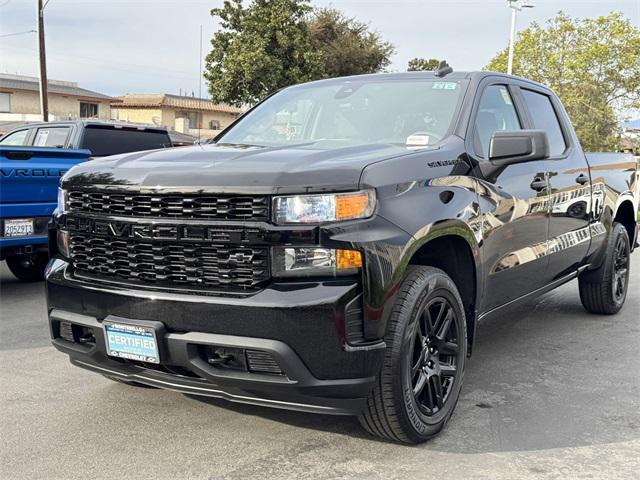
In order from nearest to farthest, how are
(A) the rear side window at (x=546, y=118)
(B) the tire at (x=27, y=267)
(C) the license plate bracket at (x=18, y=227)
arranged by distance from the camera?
(A) the rear side window at (x=546, y=118), (C) the license plate bracket at (x=18, y=227), (B) the tire at (x=27, y=267)

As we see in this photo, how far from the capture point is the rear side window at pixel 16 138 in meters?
9.79

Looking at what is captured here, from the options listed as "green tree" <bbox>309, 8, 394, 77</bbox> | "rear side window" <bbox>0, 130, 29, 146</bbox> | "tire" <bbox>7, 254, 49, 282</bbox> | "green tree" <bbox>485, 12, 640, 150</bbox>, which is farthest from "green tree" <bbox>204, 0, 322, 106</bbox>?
"tire" <bbox>7, 254, 49, 282</bbox>

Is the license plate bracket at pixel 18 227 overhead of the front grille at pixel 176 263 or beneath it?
beneath

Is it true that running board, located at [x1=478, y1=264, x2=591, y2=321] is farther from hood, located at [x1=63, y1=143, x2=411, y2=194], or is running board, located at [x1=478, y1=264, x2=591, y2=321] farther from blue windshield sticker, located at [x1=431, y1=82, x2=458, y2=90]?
blue windshield sticker, located at [x1=431, y1=82, x2=458, y2=90]

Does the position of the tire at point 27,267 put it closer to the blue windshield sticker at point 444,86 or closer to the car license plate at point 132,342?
the car license plate at point 132,342

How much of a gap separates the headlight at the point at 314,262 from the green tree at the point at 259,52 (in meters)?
25.8

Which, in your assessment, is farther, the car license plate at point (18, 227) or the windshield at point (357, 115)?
the car license plate at point (18, 227)

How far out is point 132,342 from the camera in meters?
3.07

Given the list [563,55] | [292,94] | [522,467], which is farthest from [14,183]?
[563,55]

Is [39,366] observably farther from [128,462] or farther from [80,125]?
[80,125]

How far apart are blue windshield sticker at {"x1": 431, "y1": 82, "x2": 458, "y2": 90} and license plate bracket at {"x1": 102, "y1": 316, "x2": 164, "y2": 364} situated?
90.2 inches

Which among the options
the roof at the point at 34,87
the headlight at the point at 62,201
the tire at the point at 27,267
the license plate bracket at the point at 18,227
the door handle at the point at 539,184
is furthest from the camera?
the roof at the point at 34,87

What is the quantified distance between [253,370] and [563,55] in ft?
110

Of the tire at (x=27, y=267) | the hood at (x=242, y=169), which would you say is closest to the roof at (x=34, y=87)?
the tire at (x=27, y=267)
